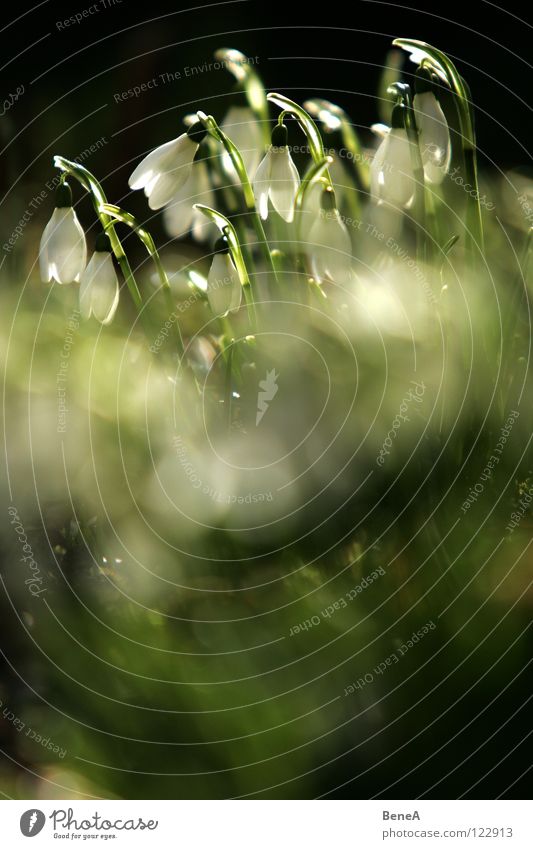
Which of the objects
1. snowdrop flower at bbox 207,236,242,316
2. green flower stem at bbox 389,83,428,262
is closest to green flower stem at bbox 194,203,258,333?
snowdrop flower at bbox 207,236,242,316

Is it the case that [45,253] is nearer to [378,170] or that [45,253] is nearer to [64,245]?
[64,245]

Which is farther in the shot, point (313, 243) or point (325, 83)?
point (325, 83)

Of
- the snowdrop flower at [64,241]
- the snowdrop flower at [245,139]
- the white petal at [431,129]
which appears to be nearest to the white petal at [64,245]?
the snowdrop flower at [64,241]

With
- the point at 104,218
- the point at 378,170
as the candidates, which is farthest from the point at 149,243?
the point at 378,170

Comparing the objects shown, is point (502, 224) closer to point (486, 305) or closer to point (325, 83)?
point (486, 305)

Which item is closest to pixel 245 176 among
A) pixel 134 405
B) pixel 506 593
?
pixel 134 405

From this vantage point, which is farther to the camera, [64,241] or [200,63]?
[200,63]
